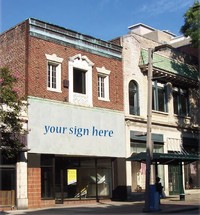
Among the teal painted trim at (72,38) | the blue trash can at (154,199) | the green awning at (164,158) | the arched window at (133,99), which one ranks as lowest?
the blue trash can at (154,199)

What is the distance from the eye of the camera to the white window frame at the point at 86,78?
2506cm

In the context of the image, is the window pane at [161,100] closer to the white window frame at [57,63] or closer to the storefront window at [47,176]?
the white window frame at [57,63]

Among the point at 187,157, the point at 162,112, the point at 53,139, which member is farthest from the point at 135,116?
the point at 53,139

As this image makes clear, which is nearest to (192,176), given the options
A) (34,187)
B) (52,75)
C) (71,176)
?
(71,176)

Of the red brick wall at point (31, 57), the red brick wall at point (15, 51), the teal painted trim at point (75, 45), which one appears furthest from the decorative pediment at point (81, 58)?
the red brick wall at point (15, 51)

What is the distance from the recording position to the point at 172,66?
31.9 m

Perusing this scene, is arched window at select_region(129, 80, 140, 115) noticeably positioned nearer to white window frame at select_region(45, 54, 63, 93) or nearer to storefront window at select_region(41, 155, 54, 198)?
white window frame at select_region(45, 54, 63, 93)

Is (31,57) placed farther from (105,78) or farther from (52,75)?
(105,78)

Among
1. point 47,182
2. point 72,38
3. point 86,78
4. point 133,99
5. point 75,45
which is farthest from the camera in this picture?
point 133,99

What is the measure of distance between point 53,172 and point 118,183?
5.19m

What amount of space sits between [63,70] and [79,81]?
1.54 m

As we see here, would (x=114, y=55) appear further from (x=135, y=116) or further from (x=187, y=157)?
(x=187, y=157)

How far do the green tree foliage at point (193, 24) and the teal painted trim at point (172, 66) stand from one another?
7.97ft

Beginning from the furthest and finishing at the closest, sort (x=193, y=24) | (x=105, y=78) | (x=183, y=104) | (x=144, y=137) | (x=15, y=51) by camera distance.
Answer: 1. (x=183, y=104)
2. (x=193, y=24)
3. (x=144, y=137)
4. (x=105, y=78)
5. (x=15, y=51)
